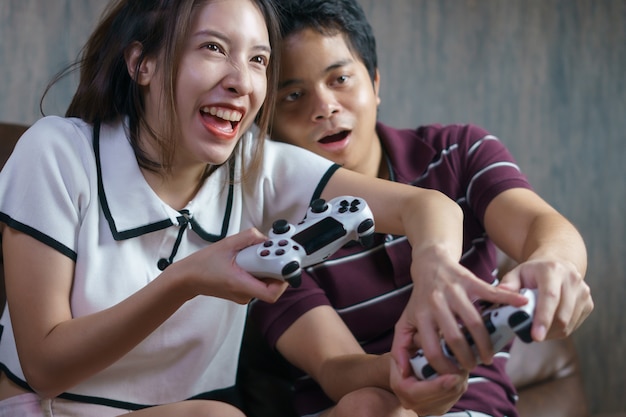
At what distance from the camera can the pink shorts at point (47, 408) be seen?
3.37ft

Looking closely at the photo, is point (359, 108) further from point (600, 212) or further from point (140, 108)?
point (600, 212)

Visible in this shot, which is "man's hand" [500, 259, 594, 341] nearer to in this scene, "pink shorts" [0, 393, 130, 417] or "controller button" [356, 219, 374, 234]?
"controller button" [356, 219, 374, 234]

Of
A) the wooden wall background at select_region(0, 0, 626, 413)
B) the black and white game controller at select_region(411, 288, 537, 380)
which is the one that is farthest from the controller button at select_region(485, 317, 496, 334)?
the wooden wall background at select_region(0, 0, 626, 413)

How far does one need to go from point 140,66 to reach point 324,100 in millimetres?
304

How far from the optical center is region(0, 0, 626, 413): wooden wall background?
1814 millimetres

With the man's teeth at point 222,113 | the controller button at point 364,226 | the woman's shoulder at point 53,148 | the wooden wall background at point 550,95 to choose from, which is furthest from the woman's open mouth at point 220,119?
the wooden wall background at point 550,95

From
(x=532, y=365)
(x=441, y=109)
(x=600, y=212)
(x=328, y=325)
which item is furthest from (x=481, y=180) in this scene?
(x=600, y=212)

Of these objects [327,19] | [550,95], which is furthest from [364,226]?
[550,95]

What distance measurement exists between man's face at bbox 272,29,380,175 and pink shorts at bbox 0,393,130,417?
1.72ft

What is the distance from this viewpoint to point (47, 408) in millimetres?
1026

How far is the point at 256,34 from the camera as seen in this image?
1.09 meters

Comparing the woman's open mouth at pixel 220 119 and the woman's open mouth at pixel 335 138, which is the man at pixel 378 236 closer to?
the woman's open mouth at pixel 335 138

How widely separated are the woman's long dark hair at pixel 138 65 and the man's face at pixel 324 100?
3.3 inches

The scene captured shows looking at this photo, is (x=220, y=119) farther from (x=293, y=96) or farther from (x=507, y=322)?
(x=507, y=322)
